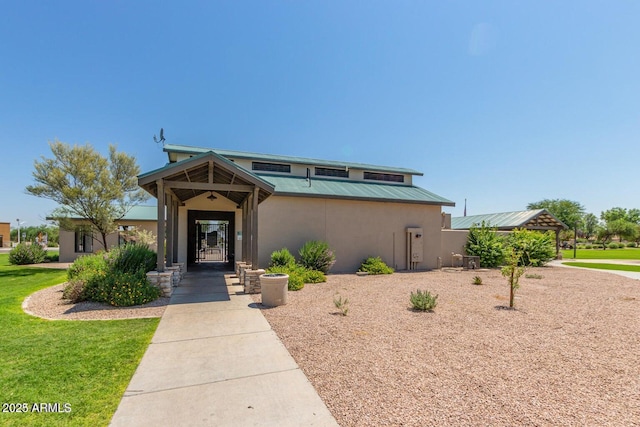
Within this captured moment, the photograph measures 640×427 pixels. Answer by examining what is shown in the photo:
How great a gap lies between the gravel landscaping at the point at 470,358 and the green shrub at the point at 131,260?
5071 millimetres

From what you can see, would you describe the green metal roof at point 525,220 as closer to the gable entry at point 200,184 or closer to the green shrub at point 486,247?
the green shrub at point 486,247

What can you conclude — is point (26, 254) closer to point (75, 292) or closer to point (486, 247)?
point (75, 292)

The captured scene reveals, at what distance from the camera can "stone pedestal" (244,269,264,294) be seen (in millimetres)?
9336

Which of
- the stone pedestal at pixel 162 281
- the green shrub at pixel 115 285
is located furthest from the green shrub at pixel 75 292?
the stone pedestal at pixel 162 281

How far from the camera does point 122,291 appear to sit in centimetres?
782

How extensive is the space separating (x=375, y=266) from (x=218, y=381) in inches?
457

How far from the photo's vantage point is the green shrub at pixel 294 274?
10086 mm

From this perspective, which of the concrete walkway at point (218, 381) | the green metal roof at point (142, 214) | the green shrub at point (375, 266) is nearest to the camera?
the concrete walkway at point (218, 381)

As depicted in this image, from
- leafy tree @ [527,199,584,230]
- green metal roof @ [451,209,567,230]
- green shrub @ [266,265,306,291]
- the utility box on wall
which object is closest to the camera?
green shrub @ [266,265,306,291]

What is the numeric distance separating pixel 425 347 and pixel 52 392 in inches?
203

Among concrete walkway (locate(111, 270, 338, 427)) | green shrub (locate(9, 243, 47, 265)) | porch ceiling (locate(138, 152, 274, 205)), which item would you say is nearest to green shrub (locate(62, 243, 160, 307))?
concrete walkway (locate(111, 270, 338, 427))

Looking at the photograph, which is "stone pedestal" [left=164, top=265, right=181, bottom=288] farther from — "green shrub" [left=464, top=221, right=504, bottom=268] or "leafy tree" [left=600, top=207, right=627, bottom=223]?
"leafy tree" [left=600, top=207, right=627, bottom=223]

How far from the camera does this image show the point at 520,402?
3.42m

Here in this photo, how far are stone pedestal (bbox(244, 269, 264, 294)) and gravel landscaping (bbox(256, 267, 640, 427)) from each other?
1.63 meters
